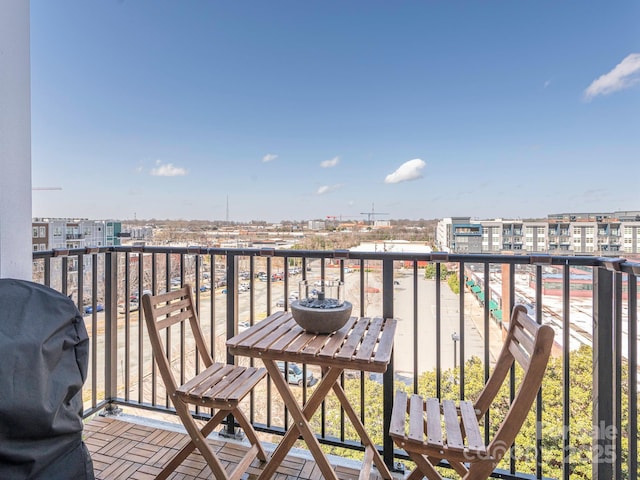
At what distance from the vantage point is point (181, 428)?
2314 millimetres

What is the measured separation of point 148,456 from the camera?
80.2 inches

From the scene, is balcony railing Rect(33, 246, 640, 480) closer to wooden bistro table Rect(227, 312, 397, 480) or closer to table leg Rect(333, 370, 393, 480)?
table leg Rect(333, 370, 393, 480)

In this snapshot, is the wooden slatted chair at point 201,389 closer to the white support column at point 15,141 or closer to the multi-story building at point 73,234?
the white support column at point 15,141

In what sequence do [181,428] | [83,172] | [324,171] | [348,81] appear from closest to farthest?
1. [181,428]
2. [348,81]
3. [83,172]
4. [324,171]

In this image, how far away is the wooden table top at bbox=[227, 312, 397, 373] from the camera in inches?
53.8

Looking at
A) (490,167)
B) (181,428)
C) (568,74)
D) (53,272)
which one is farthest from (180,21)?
(490,167)

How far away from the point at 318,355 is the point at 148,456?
4.92 ft

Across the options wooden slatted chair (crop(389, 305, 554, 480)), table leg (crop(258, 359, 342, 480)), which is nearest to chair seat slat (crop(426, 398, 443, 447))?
wooden slatted chair (crop(389, 305, 554, 480))

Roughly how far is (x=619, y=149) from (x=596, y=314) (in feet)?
37.2

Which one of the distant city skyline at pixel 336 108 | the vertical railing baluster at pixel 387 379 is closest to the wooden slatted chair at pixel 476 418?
the vertical railing baluster at pixel 387 379

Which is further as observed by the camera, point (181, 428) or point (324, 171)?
point (324, 171)

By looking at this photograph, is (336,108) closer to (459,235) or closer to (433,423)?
(459,235)

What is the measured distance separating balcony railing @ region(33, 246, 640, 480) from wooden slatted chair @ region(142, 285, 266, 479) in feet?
1.09

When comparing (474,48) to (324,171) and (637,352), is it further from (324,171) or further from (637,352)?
(637,352)
